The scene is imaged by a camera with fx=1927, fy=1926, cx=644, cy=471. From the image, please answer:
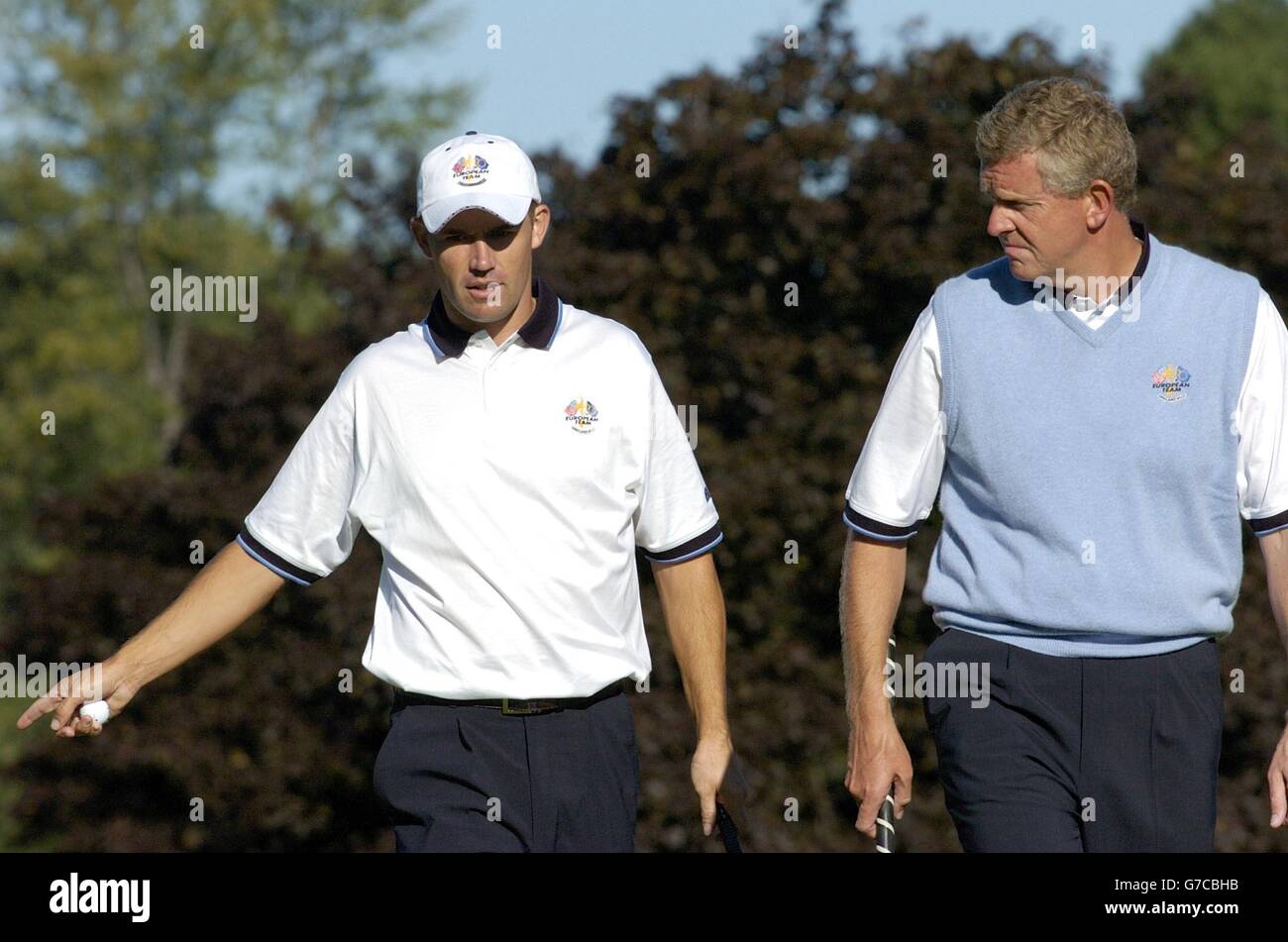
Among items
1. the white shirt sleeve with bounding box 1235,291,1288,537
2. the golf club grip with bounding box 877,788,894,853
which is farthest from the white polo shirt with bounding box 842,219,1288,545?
the golf club grip with bounding box 877,788,894,853

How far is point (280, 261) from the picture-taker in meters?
30.4

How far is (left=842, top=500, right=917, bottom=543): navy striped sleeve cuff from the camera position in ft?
15.5

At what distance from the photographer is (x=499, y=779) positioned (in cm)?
447

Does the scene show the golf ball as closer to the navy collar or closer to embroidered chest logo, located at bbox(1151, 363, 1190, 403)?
the navy collar

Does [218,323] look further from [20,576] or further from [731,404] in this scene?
[731,404]

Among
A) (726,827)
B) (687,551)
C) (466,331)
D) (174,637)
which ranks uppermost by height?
(466,331)

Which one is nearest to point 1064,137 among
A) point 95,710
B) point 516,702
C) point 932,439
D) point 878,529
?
point 932,439

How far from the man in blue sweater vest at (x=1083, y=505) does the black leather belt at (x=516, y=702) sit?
657 mm

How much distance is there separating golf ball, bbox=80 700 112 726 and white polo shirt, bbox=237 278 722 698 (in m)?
0.54

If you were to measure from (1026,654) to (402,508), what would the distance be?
1493mm

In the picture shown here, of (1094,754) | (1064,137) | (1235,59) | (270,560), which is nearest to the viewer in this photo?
(1094,754)

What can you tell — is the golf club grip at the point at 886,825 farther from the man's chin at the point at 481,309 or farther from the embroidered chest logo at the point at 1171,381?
the man's chin at the point at 481,309

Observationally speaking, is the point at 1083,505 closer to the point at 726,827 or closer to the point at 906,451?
the point at 906,451

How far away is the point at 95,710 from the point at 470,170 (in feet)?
5.08
